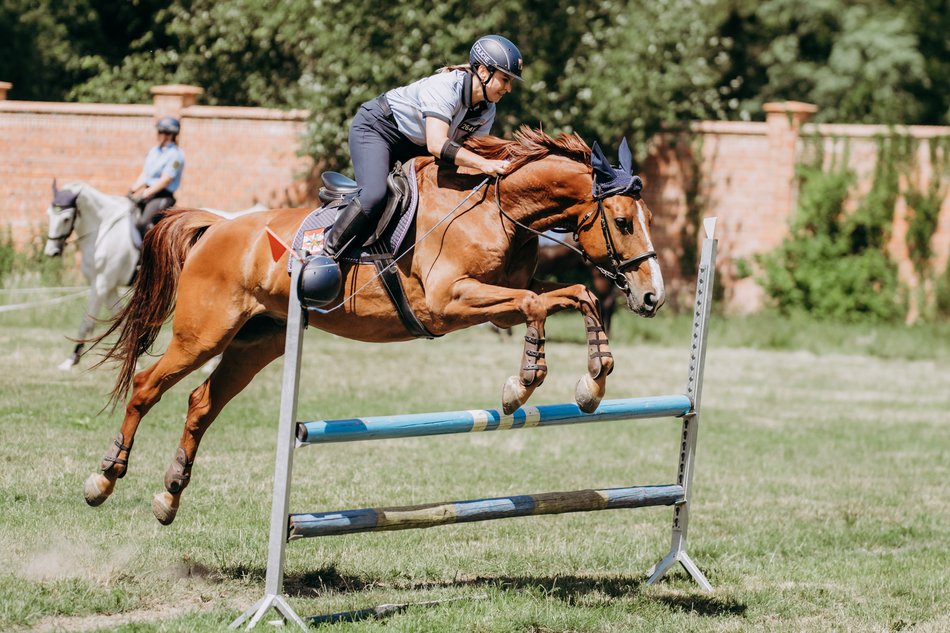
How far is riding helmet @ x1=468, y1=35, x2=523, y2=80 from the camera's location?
6133 millimetres

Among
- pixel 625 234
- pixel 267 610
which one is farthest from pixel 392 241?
pixel 267 610

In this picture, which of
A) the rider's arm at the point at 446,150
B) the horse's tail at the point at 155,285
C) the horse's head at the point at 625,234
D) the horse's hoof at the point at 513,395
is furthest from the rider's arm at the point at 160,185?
the horse's hoof at the point at 513,395

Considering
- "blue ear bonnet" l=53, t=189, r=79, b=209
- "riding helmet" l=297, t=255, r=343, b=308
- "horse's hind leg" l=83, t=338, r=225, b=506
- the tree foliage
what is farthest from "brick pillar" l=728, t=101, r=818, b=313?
"riding helmet" l=297, t=255, r=343, b=308

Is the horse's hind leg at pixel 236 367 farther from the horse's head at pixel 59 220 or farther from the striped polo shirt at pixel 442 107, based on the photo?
the horse's head at pixel 59 220

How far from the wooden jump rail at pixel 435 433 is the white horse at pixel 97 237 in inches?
315

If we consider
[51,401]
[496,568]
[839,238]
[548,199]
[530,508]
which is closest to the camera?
[530,508]

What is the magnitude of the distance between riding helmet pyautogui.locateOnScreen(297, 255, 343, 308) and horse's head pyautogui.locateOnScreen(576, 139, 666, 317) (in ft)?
4.94

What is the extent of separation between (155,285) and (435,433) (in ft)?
7.99

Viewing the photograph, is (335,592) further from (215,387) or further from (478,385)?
(478,385)

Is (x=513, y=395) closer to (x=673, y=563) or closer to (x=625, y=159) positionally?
(x=625, y=159)

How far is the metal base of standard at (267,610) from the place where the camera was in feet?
17.2

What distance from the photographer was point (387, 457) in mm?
10172

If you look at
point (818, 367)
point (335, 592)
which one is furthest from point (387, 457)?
point (818, 367)

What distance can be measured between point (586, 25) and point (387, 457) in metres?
13.8
